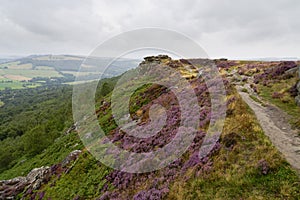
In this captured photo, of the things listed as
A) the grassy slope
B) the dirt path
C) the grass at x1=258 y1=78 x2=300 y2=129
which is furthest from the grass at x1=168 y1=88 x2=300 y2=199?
the grass at x1=258 y1=78 x2=300 y2=129

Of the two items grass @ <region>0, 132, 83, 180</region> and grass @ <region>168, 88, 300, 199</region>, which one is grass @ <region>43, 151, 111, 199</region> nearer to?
grass @ <region>168, 88, 300, 199</region>

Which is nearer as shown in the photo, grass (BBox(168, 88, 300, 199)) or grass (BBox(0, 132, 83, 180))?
grass (BBox(168, 88, 300, 199))

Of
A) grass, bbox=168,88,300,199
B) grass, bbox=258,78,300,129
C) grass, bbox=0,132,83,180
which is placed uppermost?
grass, bbox=258,78,300,129

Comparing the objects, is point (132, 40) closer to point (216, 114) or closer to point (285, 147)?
point (216, 114)

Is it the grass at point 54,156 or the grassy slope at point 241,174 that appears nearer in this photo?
the grassy slope at point 241,174

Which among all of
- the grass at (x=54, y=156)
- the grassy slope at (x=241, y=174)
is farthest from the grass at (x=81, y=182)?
the grass at (x=54, y=156)

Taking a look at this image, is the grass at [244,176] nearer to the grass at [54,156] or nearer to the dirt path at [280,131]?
the dirt path at [280,131]

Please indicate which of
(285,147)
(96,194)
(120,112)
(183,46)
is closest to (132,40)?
(183,46)

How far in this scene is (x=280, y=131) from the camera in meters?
14.3

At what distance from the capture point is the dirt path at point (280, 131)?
1126cm

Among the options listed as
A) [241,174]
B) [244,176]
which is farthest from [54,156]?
[244,176]

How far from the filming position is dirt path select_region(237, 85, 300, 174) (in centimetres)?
1126

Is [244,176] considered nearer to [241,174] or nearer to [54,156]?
[241,174]

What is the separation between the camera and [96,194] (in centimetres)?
1639
